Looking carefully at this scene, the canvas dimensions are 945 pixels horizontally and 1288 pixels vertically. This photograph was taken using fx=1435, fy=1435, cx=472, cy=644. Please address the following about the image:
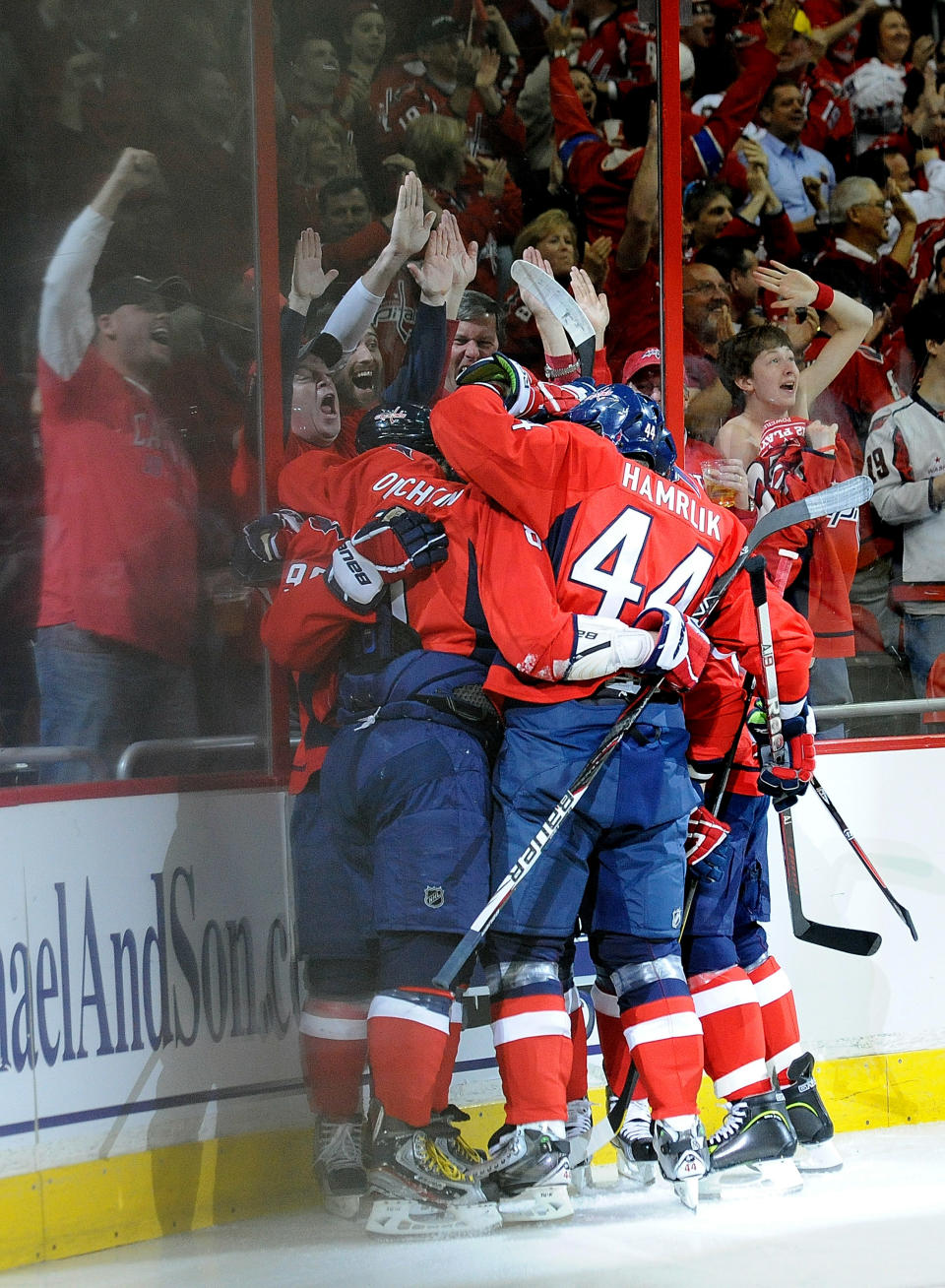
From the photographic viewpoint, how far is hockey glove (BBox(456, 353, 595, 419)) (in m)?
2.42

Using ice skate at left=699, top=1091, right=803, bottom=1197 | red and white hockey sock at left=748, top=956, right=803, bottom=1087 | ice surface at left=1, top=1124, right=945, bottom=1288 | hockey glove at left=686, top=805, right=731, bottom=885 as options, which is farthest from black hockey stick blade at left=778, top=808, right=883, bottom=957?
ice surface at left=1, top=1124, right=945, bottom=1288

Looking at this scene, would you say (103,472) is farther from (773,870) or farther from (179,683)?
(773,870)

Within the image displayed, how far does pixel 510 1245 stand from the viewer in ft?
7.79

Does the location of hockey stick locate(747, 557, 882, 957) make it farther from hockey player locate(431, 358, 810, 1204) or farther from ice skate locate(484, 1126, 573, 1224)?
ice skate locate(484, 1126, 573, 1224)

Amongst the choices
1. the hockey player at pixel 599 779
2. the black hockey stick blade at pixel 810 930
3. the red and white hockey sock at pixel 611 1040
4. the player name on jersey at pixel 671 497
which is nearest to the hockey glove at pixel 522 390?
the hockey player at pixel 599 779

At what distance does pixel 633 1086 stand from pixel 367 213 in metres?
1.72

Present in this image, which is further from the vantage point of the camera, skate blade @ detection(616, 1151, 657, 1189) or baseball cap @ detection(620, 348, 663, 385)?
baseball cap @ detection(620, 348, 663, 385)

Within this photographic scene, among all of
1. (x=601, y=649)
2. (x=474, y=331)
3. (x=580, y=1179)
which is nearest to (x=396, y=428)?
(x=474, y=331)

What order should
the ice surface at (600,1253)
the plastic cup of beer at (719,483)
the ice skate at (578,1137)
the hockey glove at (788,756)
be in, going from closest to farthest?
the ice surface at (600,1253) → the ice skate at (578,1137) → the hockey glove at (788,756) → the plastic cup of beer at (719,483)

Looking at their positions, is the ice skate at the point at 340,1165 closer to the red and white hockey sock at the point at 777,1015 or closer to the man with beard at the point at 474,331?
the red and white hockey sock at the point at 777,1015

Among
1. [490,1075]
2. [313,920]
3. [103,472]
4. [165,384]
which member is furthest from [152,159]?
[490,1075]

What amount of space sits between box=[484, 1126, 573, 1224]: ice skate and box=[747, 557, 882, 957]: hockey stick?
2.53 feet

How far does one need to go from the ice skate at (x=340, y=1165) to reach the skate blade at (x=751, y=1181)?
642mm

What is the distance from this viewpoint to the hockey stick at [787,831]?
2.61 meters
